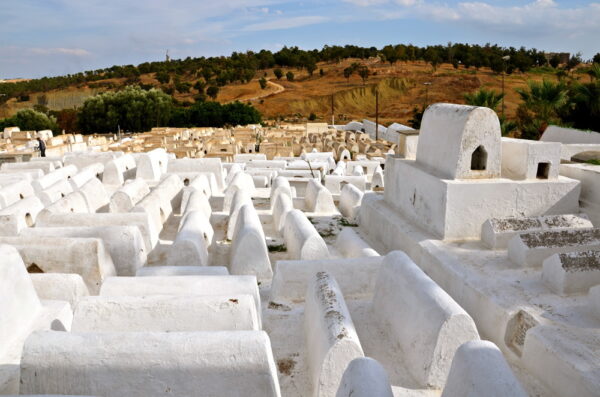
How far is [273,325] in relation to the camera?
5621 mm

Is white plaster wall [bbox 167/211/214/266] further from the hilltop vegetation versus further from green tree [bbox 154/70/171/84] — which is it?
green tree [bbox 154/70/171/84]

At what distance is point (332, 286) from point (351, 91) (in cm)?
6039

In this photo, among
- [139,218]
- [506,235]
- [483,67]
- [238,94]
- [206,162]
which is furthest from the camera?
[483,67]

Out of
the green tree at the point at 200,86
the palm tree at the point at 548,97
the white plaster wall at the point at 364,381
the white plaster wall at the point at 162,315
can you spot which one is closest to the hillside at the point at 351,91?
the green tree at the point at 200,86

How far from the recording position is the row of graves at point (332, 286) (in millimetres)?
3412

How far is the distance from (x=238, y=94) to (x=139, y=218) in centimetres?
5891

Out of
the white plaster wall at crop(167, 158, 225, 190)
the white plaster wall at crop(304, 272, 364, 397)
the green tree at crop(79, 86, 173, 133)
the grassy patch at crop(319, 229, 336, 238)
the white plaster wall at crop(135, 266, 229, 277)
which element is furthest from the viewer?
the green tree at crop(79, 86, 173, 133)

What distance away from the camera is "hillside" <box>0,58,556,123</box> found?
2283 inches

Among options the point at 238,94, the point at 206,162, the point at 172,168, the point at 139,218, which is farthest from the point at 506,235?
the point at 238,94

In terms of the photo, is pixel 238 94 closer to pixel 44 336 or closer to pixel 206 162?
pixel 206 162

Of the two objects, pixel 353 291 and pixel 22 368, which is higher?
pixel 22 368

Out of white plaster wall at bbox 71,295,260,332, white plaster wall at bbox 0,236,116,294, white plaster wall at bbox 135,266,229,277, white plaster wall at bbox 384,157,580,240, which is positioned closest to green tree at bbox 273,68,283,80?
white plaster wall at bbox 384,157,580,240

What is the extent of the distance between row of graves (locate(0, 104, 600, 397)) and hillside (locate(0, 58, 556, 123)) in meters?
44.1

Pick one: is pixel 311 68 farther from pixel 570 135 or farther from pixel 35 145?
pixel 570 135
